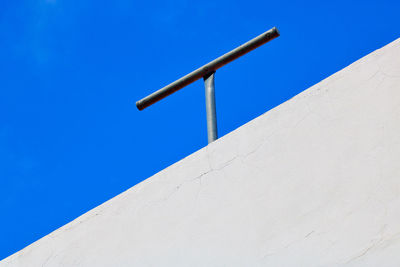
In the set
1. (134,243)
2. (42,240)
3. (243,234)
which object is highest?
(42,240)

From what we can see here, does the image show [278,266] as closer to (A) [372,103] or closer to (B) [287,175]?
(B) [287,175]

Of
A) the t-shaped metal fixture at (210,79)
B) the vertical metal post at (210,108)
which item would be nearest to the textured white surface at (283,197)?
the vertical metal post at (210,108)

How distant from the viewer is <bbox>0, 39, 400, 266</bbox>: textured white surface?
2469mm

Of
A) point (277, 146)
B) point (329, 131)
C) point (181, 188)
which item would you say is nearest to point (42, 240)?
point (181, 188)

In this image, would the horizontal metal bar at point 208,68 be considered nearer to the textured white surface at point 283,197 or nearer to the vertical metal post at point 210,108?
the vertical metal post at point 210,108

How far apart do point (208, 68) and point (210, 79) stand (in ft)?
0.20

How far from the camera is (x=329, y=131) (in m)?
2.73

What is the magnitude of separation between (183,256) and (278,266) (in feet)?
1.58

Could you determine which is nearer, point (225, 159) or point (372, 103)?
point (372, 103)

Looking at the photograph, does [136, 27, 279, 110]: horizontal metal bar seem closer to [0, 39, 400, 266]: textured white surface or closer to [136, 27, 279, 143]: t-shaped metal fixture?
[136, 27, 279, 143]: t-shaped metal fixture

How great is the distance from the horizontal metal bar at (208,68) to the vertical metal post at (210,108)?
42 millimetres

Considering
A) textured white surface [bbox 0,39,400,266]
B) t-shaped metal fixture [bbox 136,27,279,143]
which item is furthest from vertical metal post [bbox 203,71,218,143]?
textured white surface [bbox 0,39,400,266]

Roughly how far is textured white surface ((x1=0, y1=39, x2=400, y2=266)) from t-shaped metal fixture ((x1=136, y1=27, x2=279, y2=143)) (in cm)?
30

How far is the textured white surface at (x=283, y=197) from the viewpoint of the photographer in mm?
2469
